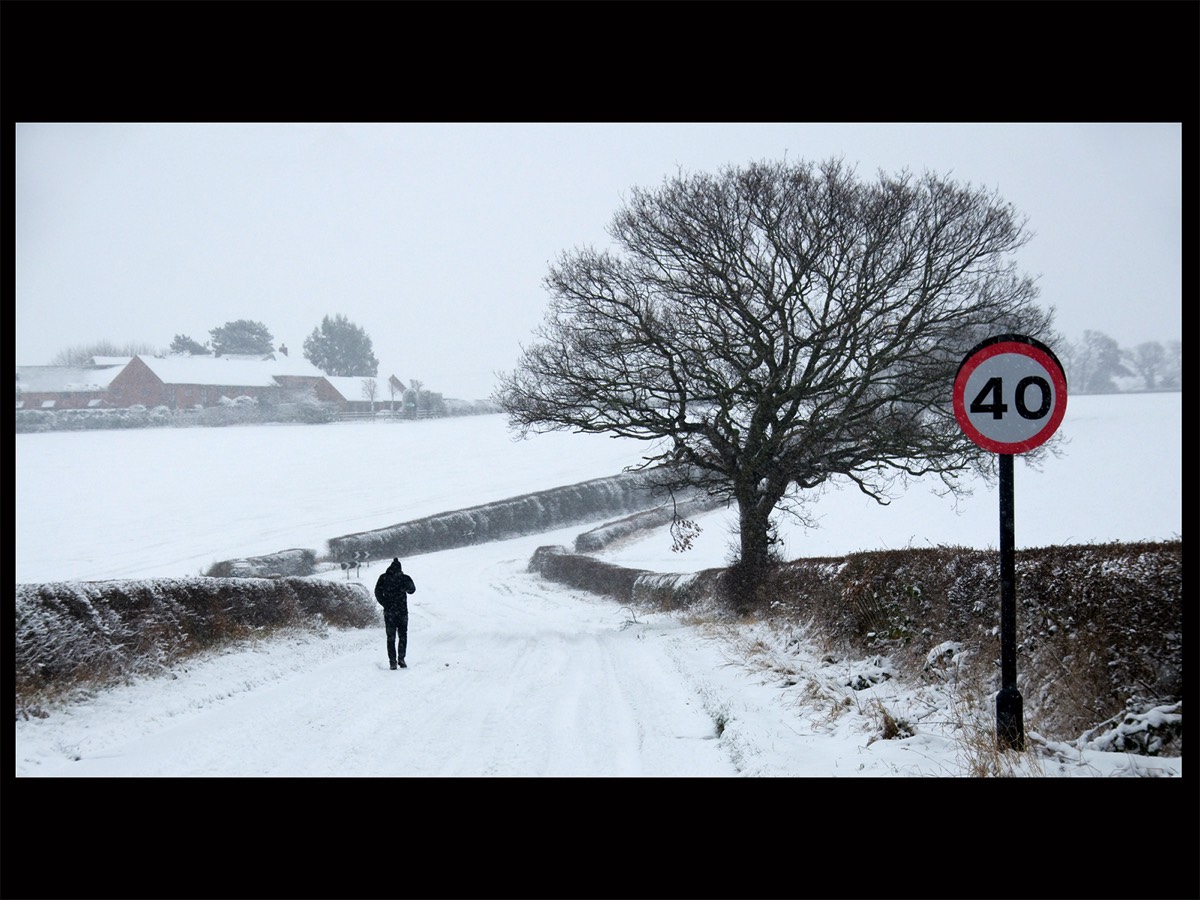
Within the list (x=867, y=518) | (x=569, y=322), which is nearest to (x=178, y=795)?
(x=569, y=322)

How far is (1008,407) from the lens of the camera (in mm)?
5004

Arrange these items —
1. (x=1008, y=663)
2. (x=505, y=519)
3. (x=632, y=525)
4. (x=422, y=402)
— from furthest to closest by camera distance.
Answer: (x=422, y=402), (x=505, y=519), (x=632, y=525), (x=1008, y=663)

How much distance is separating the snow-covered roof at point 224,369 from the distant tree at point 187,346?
1421mm

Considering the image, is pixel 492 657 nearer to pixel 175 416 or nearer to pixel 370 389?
pixel 175 416

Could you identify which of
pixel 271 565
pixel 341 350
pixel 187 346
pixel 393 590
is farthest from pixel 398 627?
pixel 341 350

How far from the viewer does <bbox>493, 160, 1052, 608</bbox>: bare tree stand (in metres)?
15.2

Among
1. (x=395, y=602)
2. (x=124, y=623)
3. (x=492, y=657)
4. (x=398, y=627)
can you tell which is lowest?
(x=492, y=657)

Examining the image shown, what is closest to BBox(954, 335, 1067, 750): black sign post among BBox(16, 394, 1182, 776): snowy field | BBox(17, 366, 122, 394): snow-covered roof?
BBox(16, 394, 1182, 776): snowy field

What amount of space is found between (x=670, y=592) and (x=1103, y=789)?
15.6 m

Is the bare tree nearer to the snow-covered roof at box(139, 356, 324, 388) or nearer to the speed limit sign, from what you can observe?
the speed limit sign

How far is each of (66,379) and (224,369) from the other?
14507 mm

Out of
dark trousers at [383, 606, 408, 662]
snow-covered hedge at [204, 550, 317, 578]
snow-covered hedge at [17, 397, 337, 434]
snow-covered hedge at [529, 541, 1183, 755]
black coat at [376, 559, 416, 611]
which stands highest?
snow-covered hedge at [17, 397, 337, 434]

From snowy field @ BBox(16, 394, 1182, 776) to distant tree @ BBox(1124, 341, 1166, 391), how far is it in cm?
389

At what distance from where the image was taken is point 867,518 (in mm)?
23797
